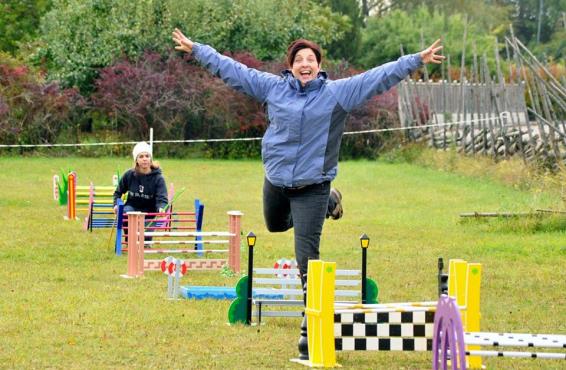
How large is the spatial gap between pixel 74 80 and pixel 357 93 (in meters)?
35.0

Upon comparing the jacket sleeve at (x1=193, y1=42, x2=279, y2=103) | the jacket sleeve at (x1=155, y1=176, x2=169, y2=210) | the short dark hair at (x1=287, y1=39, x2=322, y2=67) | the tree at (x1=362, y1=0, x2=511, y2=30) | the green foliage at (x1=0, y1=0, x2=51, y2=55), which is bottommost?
the jacket sleeve at (x1=155, y1=176, x2=169, y2=210)

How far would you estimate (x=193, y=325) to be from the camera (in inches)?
396

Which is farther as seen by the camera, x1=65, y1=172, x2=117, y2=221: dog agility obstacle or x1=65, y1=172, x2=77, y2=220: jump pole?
x1=65, y1=172, x2=77, y2=220: jump pole

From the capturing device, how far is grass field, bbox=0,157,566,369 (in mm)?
8883

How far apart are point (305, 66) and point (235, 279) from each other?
458 centimetres

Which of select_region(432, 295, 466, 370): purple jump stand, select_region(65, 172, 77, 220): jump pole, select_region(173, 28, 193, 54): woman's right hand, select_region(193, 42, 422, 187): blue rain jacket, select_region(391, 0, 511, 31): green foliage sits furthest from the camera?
select_region(391, 0, 511, 31): green foliage

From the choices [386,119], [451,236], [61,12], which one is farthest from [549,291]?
[61,12]

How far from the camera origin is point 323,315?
8.41 m

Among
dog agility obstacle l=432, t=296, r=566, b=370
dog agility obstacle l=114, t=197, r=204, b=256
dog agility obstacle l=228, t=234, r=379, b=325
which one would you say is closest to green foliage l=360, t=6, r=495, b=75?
dog agility obstacle l=114, t=197, r=204, b=256

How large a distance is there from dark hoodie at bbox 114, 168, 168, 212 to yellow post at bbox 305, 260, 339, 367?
25.0 feet

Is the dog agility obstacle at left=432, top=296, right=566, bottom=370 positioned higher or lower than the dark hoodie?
lower

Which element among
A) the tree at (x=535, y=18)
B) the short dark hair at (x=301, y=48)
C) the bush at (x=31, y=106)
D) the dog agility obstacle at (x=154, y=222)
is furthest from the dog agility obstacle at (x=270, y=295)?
the tree at (x=535, y=18)

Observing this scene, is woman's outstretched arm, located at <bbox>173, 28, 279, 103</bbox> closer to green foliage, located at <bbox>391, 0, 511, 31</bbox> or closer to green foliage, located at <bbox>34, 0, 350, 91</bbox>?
green foliage, located at <bbox>34, 0, 350, 91</bbox>

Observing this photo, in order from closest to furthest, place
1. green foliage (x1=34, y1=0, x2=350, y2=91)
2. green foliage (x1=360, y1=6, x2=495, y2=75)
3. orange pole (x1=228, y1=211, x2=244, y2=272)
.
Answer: orange pole (x1=228, y1=211, x2=244, y2=272), green foliage (x1=34, y1=0, x2=350, y2=91), green foliage (x1=360, y1=6, x2=495, y2=75)
